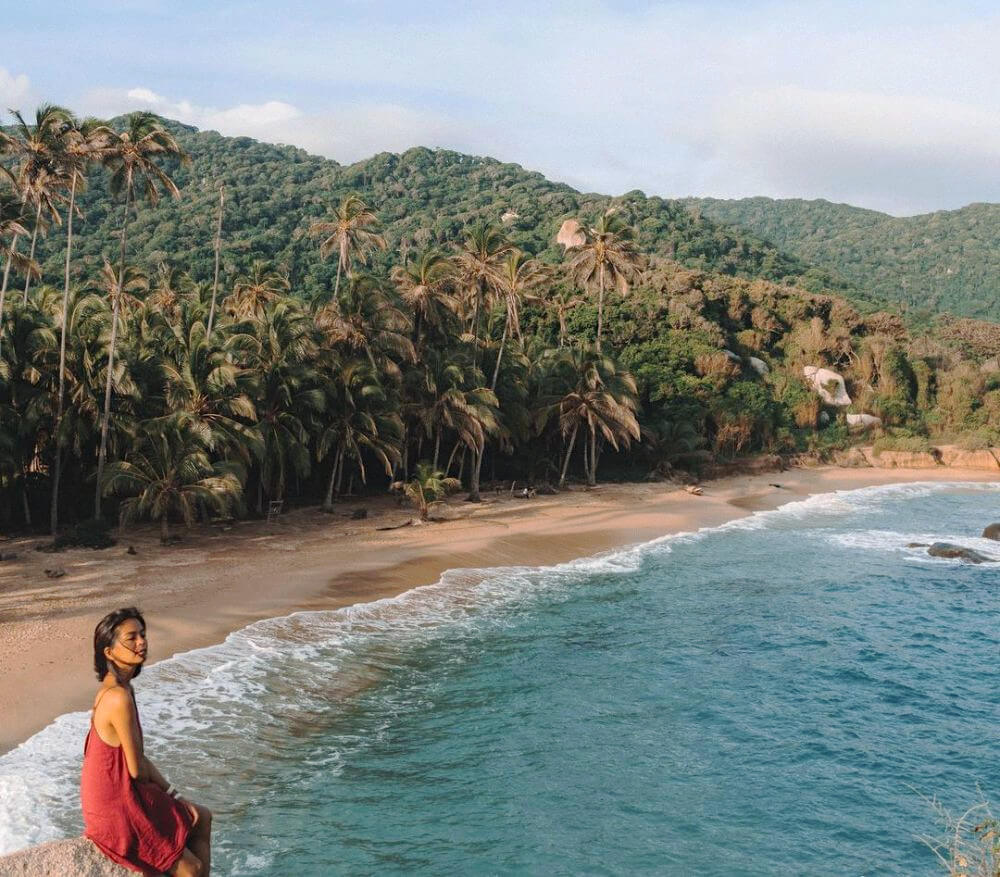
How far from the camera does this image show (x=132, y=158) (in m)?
24.4

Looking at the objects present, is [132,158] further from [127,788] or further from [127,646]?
[127,788]

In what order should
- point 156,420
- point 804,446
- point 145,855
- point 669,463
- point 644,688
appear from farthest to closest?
point 804,446 < point 669,463 < point 156,420 < point 644,688 < point 145,855

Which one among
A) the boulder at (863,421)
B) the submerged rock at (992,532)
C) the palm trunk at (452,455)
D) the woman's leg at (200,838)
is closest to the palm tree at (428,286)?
the palm trunk at (452,455)

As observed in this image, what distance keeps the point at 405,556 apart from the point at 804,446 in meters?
38.4

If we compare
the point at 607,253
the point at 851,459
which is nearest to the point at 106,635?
the point at 607,253

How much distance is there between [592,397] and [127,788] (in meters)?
36.3

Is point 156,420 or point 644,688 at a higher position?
point 156,420

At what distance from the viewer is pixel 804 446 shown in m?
57.0

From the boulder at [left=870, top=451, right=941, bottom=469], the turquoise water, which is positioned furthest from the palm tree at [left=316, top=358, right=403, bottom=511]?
Result: the boulder at [left=870, top=451, right=941, bottom=469]

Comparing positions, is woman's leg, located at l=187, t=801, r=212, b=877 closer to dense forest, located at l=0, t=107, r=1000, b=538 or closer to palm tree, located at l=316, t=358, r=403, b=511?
dense forest, located at l=0, t=107, r=1000, b=538

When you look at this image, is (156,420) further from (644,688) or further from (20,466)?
(644,688)

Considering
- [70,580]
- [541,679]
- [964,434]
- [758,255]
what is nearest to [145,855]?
[541,679]

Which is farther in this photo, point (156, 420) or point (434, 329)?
point (434, 329)

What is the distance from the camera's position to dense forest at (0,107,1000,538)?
25.5m
